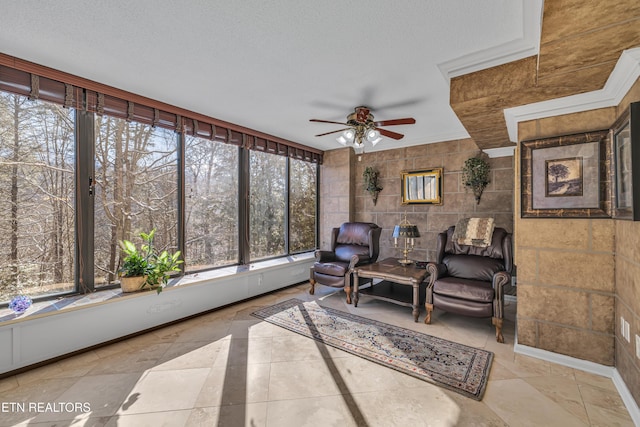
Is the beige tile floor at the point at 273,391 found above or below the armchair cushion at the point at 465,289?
below

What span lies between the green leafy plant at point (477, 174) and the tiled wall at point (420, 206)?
88 millimetres

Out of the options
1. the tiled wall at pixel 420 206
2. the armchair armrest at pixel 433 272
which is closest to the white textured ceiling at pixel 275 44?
the tiled wall at pixel 420 206

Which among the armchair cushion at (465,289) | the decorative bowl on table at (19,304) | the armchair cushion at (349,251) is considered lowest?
the armchair cushion at (465,289)

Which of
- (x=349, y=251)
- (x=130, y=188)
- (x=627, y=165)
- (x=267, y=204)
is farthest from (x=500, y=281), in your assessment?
(x=130, y=188)

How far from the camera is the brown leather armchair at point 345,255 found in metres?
3.95

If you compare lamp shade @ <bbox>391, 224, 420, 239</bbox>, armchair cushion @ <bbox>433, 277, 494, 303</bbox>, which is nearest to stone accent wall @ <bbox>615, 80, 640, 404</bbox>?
armchair cushion @ <bbox>433, 277, 494, 303</bbox>

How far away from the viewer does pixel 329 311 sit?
3.54 m

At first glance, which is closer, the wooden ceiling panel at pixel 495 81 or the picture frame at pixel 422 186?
the wooden ceiling panel at pixel 495 81

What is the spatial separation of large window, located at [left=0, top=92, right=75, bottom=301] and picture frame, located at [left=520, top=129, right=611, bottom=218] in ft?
14.0

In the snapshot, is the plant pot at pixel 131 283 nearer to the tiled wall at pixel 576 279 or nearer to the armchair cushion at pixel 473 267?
the armchair cushion at pixel 473 267

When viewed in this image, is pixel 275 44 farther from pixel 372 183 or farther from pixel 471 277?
pixel 372 183

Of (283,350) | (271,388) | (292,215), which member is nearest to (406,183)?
(292,215)

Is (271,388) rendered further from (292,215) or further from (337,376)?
(292,215)

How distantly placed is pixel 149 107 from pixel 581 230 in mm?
4268
